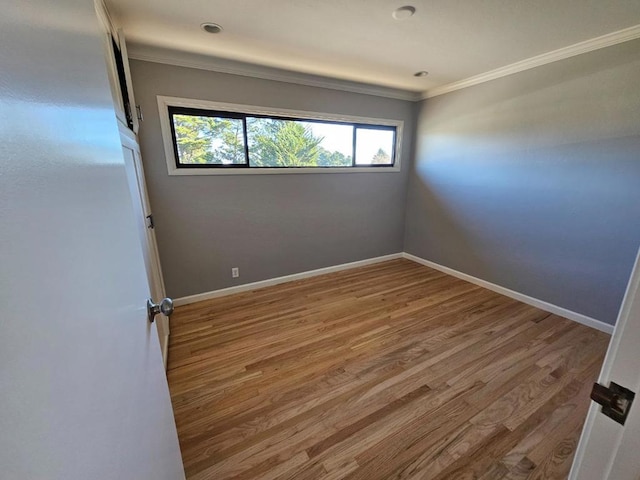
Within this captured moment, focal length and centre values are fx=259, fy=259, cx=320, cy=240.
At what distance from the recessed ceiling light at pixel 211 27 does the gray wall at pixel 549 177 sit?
112 inches

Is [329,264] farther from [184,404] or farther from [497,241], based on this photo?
[184,404]

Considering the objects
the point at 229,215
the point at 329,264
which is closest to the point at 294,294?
the point at 329,264

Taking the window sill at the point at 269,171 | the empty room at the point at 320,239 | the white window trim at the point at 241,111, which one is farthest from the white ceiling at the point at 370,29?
the window sill at the point at 269,171

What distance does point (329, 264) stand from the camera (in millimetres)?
3752

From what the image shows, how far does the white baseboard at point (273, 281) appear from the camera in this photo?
2923mm

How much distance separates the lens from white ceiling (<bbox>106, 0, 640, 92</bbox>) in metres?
1.70

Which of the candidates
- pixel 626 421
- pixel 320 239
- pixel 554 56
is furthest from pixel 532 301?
pixel 626 421

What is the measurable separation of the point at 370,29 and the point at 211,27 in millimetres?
1213

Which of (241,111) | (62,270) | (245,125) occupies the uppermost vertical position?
(241,111)

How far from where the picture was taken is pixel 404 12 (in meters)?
1.75

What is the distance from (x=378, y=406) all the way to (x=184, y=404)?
1247mm

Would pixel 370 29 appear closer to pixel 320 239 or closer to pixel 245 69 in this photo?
pixel 245 69

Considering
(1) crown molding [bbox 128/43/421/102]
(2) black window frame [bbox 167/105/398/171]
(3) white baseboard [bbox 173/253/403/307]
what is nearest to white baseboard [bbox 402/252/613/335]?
(3) white baseboard [bbox 173/253/403/307]

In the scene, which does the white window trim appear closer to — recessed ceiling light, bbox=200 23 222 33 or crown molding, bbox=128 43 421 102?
crown molding, bbox=128 43 421 102
